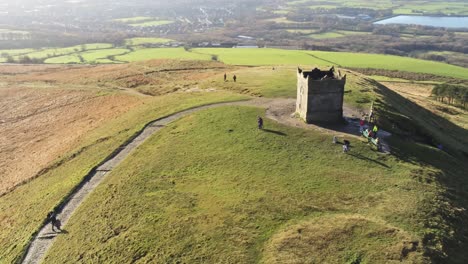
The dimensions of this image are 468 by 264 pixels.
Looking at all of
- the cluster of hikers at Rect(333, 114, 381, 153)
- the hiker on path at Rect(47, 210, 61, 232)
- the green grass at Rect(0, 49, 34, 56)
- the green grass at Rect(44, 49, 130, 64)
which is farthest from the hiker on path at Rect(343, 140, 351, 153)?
the green grass at Rect(0, 49, 34, 56)

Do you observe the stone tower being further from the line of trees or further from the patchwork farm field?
the patchwork farm field

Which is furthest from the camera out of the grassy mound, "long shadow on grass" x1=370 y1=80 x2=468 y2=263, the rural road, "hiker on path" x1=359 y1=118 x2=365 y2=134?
"hiker on path" x1=359 y1=118 x2=365 y2=134

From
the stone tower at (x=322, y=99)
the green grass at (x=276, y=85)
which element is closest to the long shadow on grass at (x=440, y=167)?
the green grass at (x=276, y=85)

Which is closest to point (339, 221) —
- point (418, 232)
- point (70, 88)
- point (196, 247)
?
point (418, 232)

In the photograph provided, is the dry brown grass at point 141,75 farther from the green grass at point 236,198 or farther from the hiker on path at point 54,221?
the hiker on path at point 54,221

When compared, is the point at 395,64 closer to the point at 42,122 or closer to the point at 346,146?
the point at 346,146

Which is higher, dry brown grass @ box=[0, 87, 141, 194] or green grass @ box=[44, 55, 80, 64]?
green grass @ box=[44, 55, 80, 64]

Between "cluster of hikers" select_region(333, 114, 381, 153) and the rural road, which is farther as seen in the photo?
"cluster of hikers" select_region(333, 114, 381, 153)

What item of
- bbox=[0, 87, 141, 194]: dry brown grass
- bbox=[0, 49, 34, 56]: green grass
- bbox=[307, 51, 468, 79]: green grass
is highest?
bbox=[0, 49, 34, 56]: green grass
